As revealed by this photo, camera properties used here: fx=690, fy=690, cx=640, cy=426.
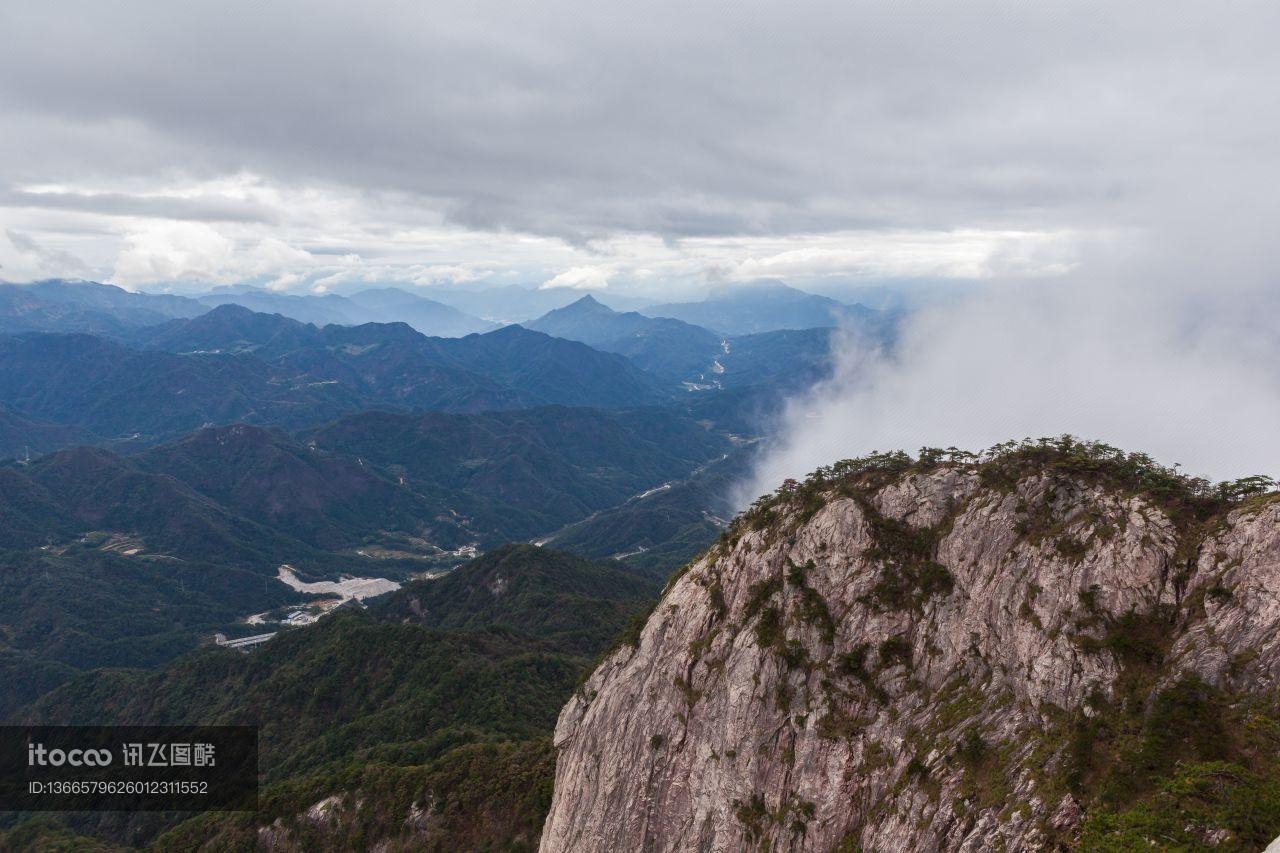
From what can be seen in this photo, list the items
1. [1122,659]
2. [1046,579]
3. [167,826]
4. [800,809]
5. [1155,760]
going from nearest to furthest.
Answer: [1155,760] → [1122,659] → [1046,579] → [800,809] → [167,826]

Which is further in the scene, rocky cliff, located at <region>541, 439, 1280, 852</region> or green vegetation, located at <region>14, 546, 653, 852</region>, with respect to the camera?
green vegetation, located at <region>14, 546, 653, 852</region>

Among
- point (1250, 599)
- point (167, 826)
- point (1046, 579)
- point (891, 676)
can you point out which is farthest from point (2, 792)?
point (1250, 599)

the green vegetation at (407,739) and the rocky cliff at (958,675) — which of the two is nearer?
the rocky cliff at (958,675)

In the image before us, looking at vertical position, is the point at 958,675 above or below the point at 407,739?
above

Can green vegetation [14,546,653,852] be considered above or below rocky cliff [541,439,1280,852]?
below

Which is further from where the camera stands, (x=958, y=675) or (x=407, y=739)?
(x=407, y=739)

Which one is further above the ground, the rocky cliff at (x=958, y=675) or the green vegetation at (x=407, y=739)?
the rocky cliff at (x=958, y=675)

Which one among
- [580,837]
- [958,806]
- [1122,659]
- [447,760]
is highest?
[1122,659]

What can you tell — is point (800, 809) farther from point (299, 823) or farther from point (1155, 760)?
point (299, 823)
